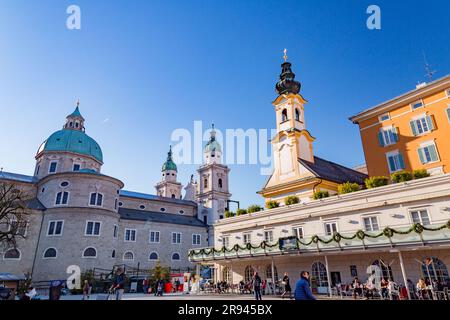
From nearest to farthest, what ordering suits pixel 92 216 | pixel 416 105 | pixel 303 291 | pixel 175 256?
pixel 303 291 → pixel 416 105 → pixel 92 216 → pixel 175 256

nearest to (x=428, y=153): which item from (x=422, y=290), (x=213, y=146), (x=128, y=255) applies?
(x=422, y=290)

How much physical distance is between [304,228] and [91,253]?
2841 cm

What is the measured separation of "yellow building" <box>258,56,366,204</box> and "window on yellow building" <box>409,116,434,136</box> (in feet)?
28.0

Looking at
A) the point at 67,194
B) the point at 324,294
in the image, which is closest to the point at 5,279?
the point at 67,194

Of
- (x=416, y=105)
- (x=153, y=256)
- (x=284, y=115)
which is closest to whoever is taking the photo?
(x=416, y=105)

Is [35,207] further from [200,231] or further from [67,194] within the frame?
[200,231]

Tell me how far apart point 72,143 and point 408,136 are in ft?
165

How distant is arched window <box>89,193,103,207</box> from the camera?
131ft

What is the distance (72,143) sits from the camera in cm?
4959

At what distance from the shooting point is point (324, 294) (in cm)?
2008

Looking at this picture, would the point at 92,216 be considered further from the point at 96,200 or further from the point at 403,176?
the point at 403,176

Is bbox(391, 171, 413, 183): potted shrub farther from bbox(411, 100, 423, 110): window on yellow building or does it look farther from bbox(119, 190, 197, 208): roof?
bbox(119, 190, 197, 208): roof

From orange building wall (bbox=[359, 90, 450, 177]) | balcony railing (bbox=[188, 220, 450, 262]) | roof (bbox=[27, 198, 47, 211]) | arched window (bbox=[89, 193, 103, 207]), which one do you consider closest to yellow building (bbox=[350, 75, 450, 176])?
orange building wall (bbox=[359, 90, 450, 177])

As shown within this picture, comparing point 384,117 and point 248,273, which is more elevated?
point 384,117
